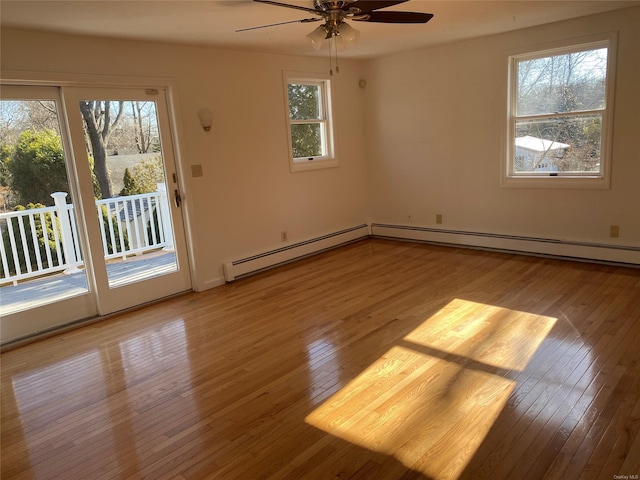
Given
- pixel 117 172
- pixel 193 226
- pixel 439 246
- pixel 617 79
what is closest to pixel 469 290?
pixel 439 246

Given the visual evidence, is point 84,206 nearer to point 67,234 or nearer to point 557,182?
point 67,234

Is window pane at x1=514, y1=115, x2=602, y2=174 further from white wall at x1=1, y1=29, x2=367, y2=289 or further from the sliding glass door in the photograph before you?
the sliding glass door

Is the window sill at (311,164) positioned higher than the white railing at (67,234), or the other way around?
the window sill at (311,164)

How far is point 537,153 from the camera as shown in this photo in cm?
498

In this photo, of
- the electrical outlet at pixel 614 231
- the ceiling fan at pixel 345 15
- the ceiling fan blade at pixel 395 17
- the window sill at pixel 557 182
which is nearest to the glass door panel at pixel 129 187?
the ceiling fan at pixel 345 15

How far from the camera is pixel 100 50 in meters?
3.84

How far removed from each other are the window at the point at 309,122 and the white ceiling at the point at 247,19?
539 millimetres

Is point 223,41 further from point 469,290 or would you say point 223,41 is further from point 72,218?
point 469,290

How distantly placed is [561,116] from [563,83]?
33 cm

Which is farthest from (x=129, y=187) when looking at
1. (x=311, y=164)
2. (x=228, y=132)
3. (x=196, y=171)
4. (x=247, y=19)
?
(x=311, y=164)

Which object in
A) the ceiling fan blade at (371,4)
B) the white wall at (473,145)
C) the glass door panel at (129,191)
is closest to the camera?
the ceiling fan blade at (371,4)

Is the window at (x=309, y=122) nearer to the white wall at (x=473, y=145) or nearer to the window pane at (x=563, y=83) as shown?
the white wall at (x=473, y=145)

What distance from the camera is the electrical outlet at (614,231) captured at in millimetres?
4555

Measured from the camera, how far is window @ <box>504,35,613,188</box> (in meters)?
4.46
